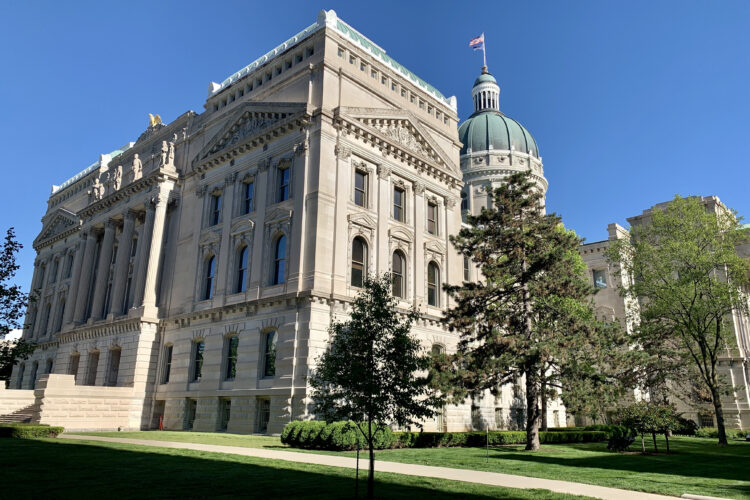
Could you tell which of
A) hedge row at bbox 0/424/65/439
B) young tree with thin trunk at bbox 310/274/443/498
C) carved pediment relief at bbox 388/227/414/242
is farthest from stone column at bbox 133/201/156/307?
young tree with thin trunk at bbox 310/274/443/498

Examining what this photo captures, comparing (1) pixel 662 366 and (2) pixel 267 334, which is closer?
(2) pixel 267 334

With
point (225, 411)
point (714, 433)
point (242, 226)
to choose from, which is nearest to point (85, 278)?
point (242, 226)

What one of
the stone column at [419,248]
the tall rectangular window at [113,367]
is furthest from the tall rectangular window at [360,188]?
the tall rectangular window at [113,367]

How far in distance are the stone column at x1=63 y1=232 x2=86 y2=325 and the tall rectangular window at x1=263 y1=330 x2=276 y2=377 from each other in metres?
28.1

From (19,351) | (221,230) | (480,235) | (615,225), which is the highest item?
(615,225)

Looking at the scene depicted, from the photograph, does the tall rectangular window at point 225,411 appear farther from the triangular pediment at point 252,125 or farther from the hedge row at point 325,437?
the triangular pediment at point 252,125

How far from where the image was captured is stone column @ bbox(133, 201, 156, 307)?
44009 millimetres

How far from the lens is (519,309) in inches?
1156

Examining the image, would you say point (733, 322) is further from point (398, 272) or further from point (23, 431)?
point (23, 431)

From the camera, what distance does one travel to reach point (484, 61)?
9981 centimetres

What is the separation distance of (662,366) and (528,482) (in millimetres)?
27210

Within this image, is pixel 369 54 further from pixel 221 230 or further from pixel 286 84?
pixel 221 230

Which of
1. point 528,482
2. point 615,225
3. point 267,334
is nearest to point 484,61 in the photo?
point 615,225

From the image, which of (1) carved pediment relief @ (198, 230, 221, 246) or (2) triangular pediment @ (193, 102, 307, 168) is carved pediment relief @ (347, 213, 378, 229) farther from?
(1) carved pediment relief @ (198, 230, 221, 246)
